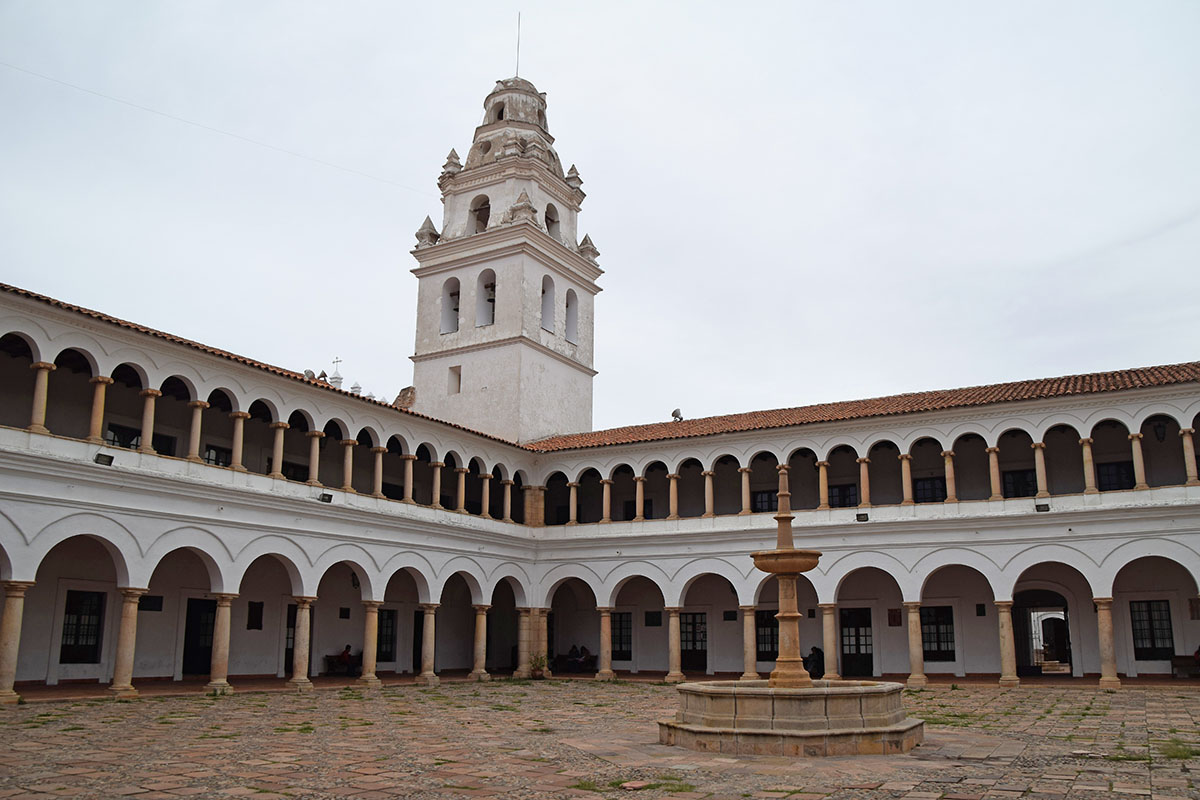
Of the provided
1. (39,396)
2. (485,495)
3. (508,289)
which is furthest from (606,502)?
(39,396)

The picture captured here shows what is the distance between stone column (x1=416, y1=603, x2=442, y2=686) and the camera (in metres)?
22.5

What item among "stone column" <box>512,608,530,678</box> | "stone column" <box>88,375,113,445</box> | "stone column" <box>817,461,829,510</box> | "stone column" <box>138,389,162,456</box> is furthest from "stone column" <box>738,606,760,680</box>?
"stone column" <box>88,375,113,445</box>

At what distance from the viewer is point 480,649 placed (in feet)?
81.3

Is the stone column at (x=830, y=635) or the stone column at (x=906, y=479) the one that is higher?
the stone column at (x=906, y=479)

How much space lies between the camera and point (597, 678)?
24.9m

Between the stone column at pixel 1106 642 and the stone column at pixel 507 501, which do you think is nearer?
the stone column at pixel 1106 642

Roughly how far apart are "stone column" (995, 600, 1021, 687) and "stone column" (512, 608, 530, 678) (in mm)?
11233

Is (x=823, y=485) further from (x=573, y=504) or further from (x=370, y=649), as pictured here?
(x=370, y=649)

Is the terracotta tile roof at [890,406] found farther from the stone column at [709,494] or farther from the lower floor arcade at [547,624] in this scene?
the lower floor arcade at [547,624]

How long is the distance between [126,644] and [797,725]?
12029 mm

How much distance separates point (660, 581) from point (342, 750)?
52.2ft

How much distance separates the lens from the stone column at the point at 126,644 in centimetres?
1659

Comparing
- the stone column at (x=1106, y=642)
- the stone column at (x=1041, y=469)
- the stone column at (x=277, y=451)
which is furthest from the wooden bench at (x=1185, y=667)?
the stone column at (x=277, y=451)

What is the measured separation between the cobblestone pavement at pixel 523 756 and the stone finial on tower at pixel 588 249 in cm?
1891
